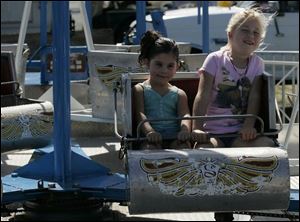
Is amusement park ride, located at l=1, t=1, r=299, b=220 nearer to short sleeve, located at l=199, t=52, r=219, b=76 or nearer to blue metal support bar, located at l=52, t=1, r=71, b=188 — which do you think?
blue metal support bar, located at l=52, t=1, r=71, b=188

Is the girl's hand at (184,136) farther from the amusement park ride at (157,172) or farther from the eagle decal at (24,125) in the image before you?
the eagle decal at (24,125)

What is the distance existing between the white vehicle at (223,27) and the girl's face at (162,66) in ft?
24.5

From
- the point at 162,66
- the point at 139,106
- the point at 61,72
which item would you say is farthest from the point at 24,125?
the point at 162,66

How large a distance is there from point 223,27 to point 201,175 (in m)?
8.35

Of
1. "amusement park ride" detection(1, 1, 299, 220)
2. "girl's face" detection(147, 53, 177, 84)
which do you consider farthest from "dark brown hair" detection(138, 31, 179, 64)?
"amusement park ride" detection(1, 1, 299, 220)

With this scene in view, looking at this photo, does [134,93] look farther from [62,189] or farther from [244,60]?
[62,189]

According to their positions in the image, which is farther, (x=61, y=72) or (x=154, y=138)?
(x=61, y=72)

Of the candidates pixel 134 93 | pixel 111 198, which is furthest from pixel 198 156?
pixel 111 198

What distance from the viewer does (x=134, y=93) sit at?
3.87 m

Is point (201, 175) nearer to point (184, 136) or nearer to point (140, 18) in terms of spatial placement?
point (184, 136)

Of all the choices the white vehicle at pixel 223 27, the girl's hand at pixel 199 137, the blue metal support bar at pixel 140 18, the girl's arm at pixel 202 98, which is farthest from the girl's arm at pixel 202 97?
the white vehicle at pixel 223 27

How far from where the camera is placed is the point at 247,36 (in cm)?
384

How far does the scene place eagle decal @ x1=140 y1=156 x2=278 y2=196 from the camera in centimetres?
338

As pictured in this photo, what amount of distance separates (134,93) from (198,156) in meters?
0.61
